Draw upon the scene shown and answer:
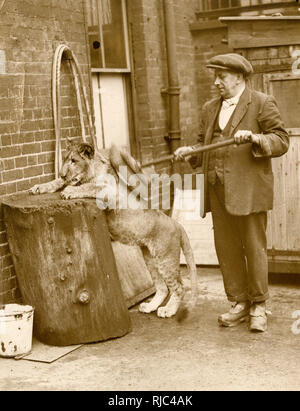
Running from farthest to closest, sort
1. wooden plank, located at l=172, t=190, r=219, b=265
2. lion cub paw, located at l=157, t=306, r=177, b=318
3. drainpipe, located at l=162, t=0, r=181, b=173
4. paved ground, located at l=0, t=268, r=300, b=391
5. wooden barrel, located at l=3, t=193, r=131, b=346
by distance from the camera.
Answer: drainpipe, located at l=162, t=0, r=181, b=173 → wooden plank, located at l=172, t=190, r=219, b=265 → lion cub paw, located at l=157, t=306, r=177, b=318 → wooden barrel, located at l=3, t=193, r=131, b=346 → paved ground, located at l=0, t=268, r=300, b=391

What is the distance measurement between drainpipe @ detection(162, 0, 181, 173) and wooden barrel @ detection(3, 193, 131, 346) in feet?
11.5

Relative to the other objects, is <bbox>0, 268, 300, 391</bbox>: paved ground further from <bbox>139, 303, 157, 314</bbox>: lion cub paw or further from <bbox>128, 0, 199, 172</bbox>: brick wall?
<bbox>128, 0, 199, 172</bbox>: brick wall

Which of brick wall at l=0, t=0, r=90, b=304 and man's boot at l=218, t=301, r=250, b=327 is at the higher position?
brick wall at l=0, t=0, r=90, b=304

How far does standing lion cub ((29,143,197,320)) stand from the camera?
5.82m

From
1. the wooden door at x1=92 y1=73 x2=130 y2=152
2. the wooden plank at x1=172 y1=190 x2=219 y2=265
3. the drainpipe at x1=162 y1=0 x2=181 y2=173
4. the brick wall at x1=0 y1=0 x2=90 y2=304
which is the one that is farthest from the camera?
the drainpipe at x1=162 y1=0 x2=181 y2=173

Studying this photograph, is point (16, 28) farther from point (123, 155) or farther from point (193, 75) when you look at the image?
point (193, 75)

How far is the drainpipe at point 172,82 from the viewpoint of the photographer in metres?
8.73

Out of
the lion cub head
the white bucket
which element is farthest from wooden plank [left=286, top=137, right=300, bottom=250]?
the white bucket

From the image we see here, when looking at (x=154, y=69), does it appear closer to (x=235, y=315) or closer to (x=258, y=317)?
(x=235, y=315)

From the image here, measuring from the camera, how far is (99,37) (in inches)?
309

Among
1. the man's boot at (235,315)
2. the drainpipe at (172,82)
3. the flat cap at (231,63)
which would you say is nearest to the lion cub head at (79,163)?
the flat cap at (231,63)

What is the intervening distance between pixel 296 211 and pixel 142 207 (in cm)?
163

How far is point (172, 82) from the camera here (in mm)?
8812
